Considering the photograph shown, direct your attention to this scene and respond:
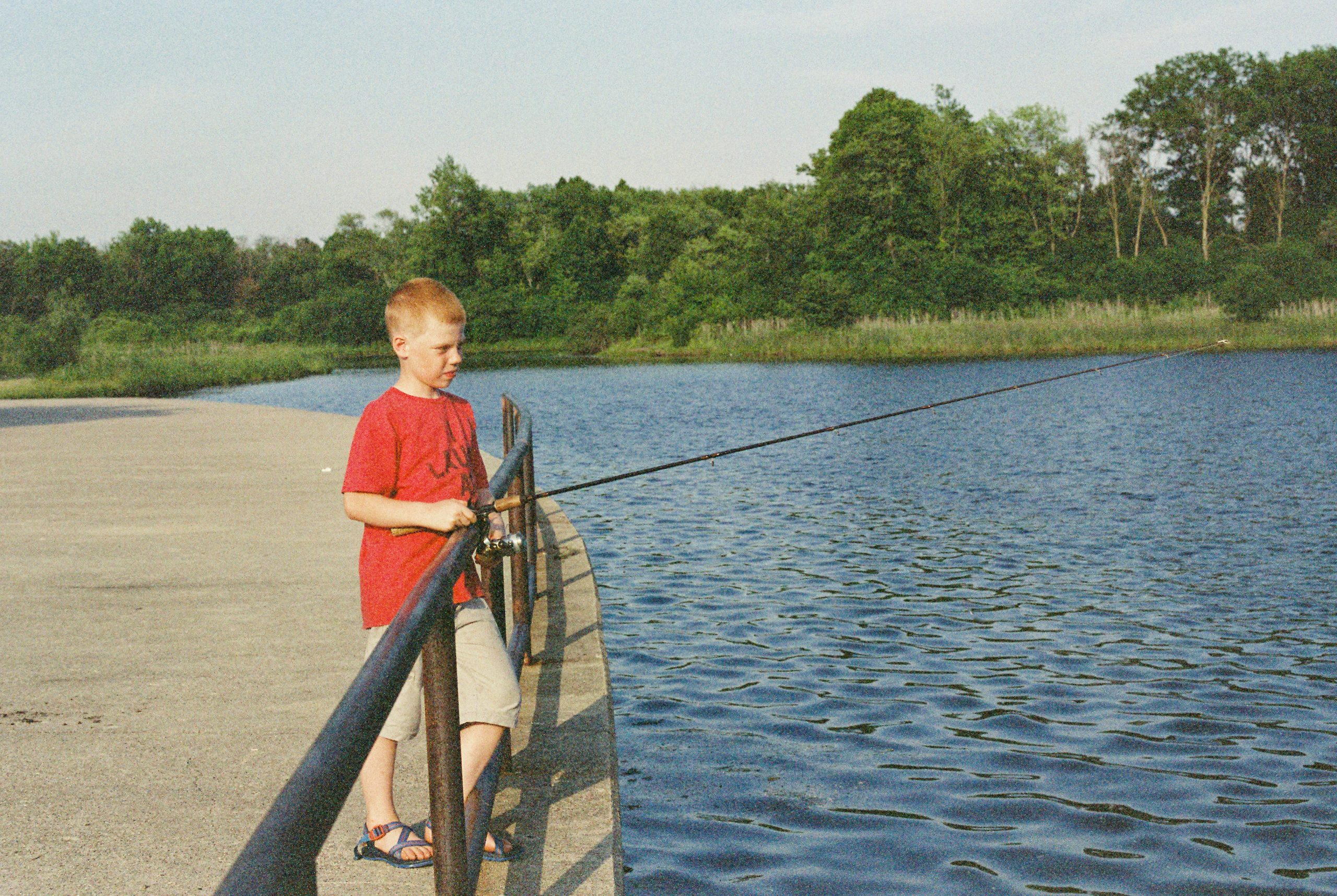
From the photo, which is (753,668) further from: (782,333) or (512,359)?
(512,359)

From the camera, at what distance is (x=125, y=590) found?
747 cm

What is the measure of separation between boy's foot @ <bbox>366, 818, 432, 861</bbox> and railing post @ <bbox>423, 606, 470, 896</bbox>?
70 cm

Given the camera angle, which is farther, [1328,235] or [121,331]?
[121,331]

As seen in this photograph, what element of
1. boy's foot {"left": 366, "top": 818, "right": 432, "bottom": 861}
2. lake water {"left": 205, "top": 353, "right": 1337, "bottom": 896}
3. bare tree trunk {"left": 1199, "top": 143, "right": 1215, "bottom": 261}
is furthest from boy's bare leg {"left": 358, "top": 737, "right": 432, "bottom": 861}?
bare tree trunk {"left": 1199, "top": 143, "right": 1215, "bottom": 261}

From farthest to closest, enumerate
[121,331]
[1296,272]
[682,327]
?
1. [682,327]
2. [121,331]
3. [1296,272]

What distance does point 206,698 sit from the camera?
207 inches

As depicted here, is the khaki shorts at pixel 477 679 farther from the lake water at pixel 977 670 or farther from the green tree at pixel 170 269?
the green tree at pixel 170 269

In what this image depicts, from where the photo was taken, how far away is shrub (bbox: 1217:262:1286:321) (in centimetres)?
5119

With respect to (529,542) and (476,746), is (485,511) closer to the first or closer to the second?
(476,746)

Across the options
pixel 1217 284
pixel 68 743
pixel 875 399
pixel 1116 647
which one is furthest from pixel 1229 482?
pixel 1217 284

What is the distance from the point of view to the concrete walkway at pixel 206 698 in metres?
3.67

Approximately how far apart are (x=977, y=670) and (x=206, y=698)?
15.2 ft

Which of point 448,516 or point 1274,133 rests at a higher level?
point 1274,133

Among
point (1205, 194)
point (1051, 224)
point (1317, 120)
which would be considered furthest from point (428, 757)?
point (1317, 120)
